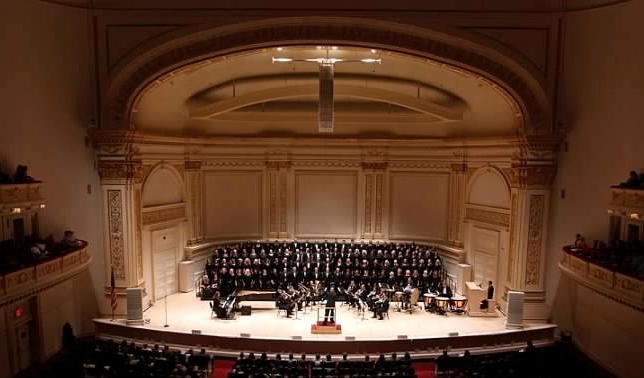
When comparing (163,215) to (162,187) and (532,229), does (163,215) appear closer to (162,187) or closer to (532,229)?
(162,187)

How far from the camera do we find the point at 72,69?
486 inches

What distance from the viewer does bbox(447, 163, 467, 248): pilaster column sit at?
16.8 meters

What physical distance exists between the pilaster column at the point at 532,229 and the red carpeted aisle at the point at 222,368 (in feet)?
26.5

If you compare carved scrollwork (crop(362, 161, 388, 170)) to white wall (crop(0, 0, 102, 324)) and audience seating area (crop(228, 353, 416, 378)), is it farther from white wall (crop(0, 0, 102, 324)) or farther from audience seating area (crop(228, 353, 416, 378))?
white wall (crop(0, 0, 102, 324))

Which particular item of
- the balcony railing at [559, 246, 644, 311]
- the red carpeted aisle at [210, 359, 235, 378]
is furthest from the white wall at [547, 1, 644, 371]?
the red carpeted aisle at [210, 359, 235, 378]

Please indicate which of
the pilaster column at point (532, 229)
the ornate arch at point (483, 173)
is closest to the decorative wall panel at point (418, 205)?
the ornate arch at point (483, 173)

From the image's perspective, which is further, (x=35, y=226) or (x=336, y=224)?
(x=336, y=224)

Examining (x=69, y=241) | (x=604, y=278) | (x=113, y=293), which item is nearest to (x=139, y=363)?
(x=69, y=241)

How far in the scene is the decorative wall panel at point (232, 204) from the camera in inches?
702

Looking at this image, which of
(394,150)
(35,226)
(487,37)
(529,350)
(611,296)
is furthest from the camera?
(394,150)

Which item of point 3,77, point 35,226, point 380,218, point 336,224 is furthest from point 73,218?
point 380,218

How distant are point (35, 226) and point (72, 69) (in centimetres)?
415

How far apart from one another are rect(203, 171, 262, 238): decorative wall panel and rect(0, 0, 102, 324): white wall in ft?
16.4

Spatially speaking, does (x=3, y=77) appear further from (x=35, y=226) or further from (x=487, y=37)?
(x=487, y=37)
